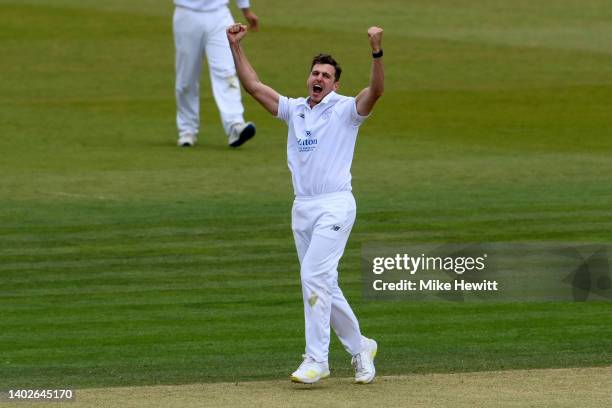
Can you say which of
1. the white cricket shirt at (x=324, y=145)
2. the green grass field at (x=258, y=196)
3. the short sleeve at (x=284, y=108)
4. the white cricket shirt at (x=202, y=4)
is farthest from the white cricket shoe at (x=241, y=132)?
the white cricket shirt at (x=324, y=145)

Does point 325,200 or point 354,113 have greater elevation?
point 354,113

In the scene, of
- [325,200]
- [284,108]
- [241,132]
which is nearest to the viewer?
[325,200]

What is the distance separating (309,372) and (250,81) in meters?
2.13

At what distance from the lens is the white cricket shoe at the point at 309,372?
10.5m

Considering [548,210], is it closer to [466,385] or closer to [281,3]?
[466,385]

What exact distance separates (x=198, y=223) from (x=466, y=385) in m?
6.69

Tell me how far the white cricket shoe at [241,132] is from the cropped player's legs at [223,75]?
9 centimetres

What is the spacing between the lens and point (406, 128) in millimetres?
24188

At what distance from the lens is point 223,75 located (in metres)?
21.3

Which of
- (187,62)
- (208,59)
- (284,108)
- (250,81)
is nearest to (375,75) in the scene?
(284,108)

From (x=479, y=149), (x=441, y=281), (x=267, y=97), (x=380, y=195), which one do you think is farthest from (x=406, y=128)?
(x=267, y=97)

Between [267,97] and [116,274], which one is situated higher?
[267,97]

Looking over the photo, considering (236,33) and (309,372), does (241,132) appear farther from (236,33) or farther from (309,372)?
(309,372)

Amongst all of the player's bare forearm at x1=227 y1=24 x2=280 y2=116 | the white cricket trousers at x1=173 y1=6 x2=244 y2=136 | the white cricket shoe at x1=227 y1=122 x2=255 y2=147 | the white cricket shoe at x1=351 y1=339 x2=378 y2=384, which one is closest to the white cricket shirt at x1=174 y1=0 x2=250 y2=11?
the white cricket trousers at x1=173 y1=6 x2=244 y2=136
